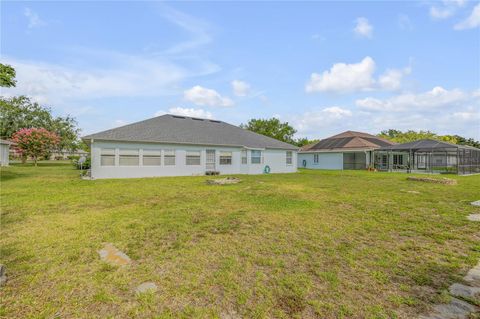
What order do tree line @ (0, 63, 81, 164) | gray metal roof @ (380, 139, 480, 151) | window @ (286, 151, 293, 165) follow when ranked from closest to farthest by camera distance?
gray metal roof @ (380, 139, 480, 151) < window @ (286, 151, 293, 165) < tree line @ (0, 63, 81, 164)

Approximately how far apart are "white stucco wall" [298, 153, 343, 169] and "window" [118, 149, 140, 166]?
2294 cm

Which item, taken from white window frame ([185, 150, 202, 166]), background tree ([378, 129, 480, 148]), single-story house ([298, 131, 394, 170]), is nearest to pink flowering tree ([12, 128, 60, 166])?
white window frame ([185, 150, 202, 166])

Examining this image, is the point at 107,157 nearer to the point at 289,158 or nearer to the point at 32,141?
the point at 289,158

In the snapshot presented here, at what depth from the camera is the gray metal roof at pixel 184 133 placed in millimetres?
16058

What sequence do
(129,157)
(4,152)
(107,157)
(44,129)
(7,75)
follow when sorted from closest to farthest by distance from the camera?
(7,75) < (107,157) < (129,157) < (4,152) < (44,129)

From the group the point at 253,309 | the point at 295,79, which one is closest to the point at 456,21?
the point at 295,79

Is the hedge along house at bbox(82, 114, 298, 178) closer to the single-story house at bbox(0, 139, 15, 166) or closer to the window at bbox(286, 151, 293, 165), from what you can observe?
the window at bbox(286, 151, 293, 165)

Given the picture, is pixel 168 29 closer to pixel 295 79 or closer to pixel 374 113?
pixel 295 79

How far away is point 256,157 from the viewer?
21.5 metres

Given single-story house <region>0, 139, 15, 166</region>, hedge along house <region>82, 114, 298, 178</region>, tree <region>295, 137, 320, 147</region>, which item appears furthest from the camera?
tree <region>295, 137, 320, 147</region>

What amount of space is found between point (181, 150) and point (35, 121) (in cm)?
3350

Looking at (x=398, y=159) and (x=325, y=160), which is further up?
(x=398, y=159)

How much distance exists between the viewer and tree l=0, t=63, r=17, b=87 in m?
11.5

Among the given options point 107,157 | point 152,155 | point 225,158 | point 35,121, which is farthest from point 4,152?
point 225,158
